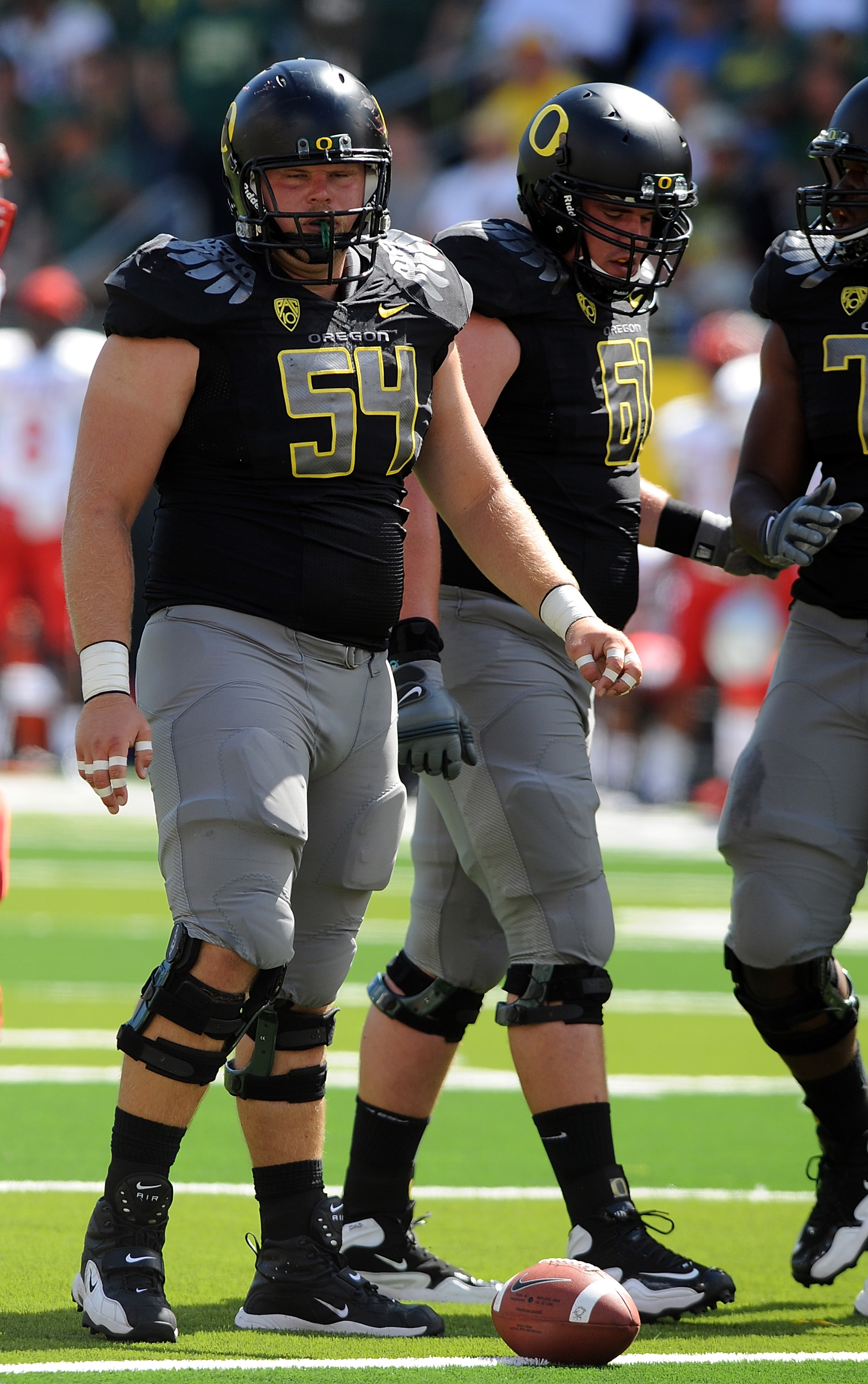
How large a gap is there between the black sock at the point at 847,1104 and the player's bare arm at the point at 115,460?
59.8 inches

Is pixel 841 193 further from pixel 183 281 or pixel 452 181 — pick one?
pixel 452 181

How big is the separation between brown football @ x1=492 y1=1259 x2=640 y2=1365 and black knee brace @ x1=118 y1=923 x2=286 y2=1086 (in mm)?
564

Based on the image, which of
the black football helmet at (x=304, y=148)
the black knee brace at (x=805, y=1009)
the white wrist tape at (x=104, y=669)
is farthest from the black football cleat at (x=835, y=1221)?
the black football helmet at (x=304, y=148)

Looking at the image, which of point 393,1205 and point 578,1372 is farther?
point 393,1205

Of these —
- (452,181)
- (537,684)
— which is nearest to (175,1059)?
(537,684)

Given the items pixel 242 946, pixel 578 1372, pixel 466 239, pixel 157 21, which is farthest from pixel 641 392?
pixel 157 21

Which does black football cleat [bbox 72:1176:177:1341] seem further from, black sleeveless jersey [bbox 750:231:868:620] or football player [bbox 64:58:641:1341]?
black sleeveless jersey [bbox 750:231:868:620]

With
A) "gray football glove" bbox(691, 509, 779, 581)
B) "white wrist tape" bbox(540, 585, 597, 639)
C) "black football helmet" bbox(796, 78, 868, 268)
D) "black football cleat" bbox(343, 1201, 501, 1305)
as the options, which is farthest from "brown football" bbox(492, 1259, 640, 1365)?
"black football helmet" bbox(796, 78, 868, 268)

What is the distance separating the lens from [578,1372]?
117 inches

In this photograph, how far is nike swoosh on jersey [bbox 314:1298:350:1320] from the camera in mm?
3332

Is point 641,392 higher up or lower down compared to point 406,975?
higher up

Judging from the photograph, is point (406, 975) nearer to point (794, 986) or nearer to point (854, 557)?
point (794, 986)

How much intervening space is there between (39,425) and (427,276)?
929 cm

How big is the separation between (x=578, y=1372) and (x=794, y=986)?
109 centimetres
